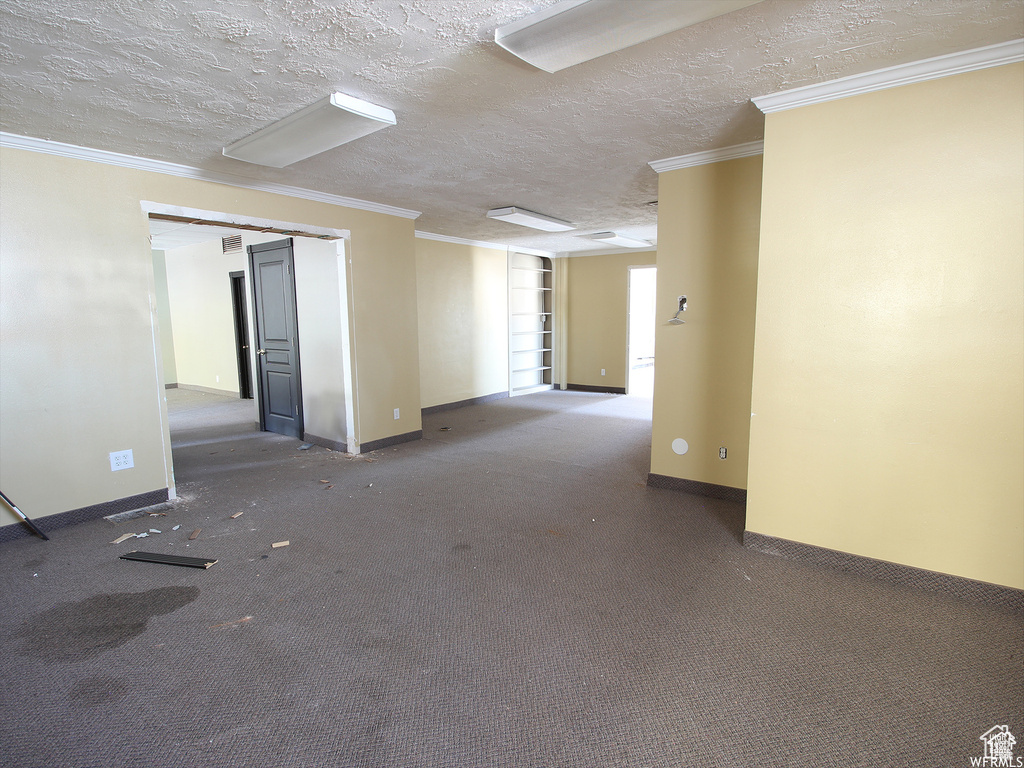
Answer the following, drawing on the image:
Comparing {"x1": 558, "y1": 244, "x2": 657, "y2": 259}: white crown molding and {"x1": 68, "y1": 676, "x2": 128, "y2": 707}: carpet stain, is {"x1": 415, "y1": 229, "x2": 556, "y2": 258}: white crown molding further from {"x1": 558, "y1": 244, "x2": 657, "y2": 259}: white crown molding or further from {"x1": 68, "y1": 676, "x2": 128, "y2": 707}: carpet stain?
{"x1": 68, "y1": 676, "x2": 128, "y2": 707}: carpet stain

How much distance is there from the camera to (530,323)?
9.42 meters

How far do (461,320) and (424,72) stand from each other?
555cm

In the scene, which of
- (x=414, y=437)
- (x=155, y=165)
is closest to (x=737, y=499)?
(x=414, y=437)

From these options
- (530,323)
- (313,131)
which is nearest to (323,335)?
(313,131)

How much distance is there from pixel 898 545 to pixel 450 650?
Result: 2366 mm

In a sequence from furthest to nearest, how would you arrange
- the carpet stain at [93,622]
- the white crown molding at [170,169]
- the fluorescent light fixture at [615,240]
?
the fluorescent light fixture at [615,240], the white crown molding at [170,169], the carpet stain at [93,622]

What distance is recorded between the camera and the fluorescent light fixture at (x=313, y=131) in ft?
8.67

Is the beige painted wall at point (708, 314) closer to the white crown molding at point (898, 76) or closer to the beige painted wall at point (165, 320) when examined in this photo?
the white crown molding at point (898, 76)

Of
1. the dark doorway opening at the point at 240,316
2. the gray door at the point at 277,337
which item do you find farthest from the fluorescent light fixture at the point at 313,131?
the dark doorway opening at the point at 240,316

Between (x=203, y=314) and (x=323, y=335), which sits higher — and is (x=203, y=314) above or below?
above

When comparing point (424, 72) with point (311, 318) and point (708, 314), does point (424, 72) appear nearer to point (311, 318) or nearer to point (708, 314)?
point (708, 314)

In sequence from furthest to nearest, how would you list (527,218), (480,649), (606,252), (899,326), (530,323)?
(530,323) → (606,252) → (527,218) → (899,326) → (480,649)

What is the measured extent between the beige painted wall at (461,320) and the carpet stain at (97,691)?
5461 millimetres

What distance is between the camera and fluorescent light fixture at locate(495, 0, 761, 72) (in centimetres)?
176
